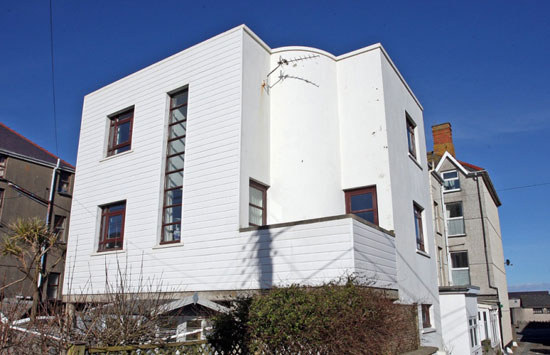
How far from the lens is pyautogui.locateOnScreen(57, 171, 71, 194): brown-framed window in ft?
79.8

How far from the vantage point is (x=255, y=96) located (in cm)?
1384

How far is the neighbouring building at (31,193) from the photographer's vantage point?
68.8ft

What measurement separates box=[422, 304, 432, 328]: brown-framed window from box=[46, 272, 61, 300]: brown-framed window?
17.1 meters

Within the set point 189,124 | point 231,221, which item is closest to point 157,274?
point 231,221

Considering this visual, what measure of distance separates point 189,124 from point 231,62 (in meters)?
2.30

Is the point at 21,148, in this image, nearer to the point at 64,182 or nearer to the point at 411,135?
the point at 64,182

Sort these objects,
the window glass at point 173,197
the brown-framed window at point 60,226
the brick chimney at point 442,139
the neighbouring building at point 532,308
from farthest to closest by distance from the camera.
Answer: the neighbouring building at point 532,308 < the brick chimney at point 442,139 < the brown-framed window at point 60,226 < the window glass at point 173,197

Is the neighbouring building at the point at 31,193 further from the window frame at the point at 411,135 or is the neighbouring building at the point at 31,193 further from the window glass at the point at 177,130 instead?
the window frame at the point at 411,135

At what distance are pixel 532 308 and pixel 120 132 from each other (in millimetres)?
72353

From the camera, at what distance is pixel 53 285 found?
22.2m

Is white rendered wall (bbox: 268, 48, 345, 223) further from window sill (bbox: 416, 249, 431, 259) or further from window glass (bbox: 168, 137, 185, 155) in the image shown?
window sill (bbox: 416, 249, 431, 259)

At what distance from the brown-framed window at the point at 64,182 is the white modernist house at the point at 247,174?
8764mm

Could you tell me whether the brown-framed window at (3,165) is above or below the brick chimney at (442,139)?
below

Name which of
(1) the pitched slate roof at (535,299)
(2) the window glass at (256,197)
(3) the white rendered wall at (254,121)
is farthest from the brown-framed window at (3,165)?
(1) the pitched slate roof at (535,299)
